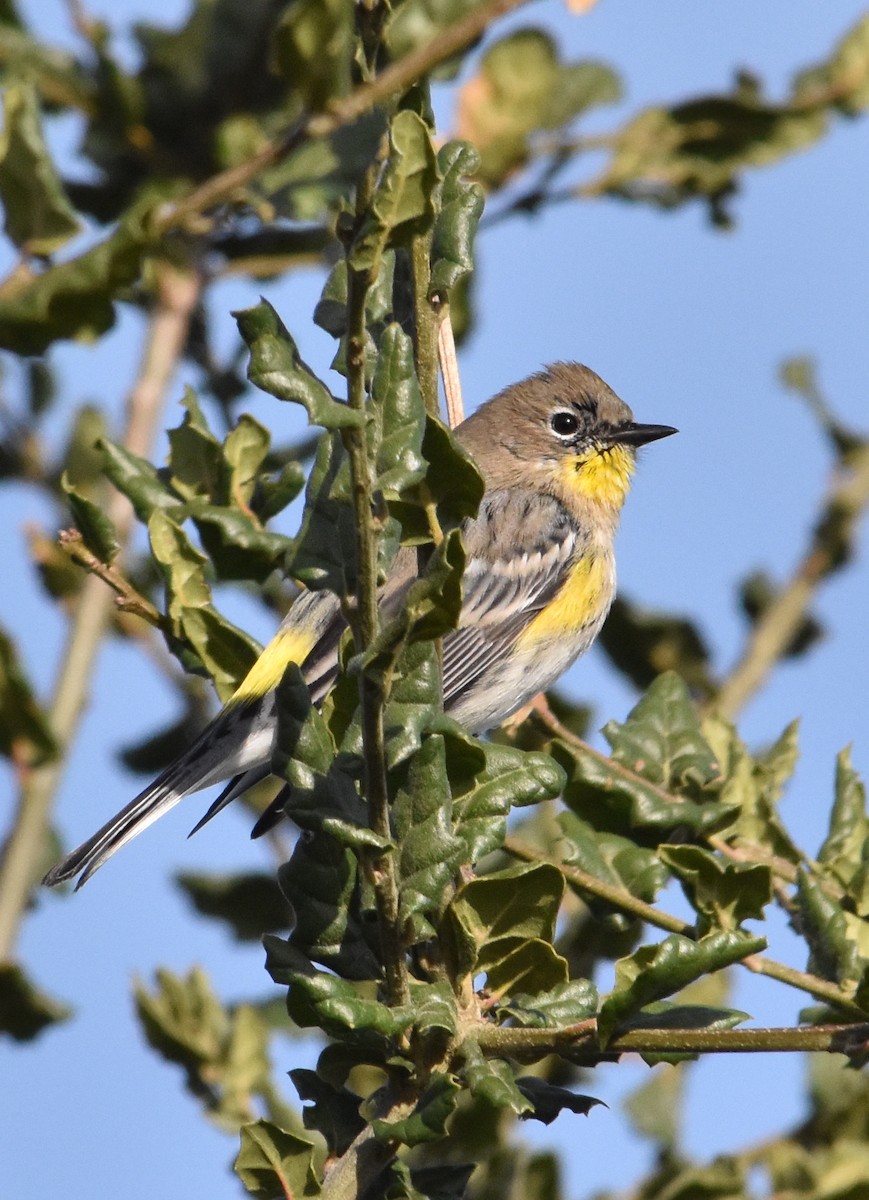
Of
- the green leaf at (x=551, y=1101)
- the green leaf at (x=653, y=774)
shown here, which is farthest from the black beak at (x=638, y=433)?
the green leaf at (x=551, y=1101)

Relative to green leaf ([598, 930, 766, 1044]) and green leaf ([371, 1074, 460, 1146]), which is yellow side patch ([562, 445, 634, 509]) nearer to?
green leaf ([598, 930, 766, 1044])

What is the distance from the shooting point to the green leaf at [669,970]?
199 cm

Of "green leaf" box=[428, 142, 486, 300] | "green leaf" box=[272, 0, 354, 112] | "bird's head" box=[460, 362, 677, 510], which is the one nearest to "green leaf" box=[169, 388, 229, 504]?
"green leaf" box=[272, 0, 354, 112]

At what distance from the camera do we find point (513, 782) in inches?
89.2

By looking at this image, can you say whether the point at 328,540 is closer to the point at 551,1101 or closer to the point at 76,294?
the point at 551,1101

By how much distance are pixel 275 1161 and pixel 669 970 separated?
0.58 metres

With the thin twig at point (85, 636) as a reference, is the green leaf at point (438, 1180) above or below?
below

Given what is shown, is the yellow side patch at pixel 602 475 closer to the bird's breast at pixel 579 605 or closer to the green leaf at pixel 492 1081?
the bird's breast at pixel 579 605

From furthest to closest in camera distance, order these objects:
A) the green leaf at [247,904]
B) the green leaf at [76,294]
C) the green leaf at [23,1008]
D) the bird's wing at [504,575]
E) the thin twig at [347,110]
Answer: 1. the bird's wing at [504,575]
2. the green leaf at [247,904]
3. the green leaf at [23,1008]
4. the green leaf at [76,294]
5. the thin twig at [347,110]

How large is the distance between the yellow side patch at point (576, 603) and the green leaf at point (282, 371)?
3.09m

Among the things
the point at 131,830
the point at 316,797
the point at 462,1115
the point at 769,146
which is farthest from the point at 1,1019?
the point at 769,146

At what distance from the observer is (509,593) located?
5078 millimetres

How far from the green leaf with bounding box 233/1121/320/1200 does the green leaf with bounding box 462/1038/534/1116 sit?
235mm

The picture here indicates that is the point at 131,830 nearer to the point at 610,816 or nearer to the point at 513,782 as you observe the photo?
the point at 610,816
